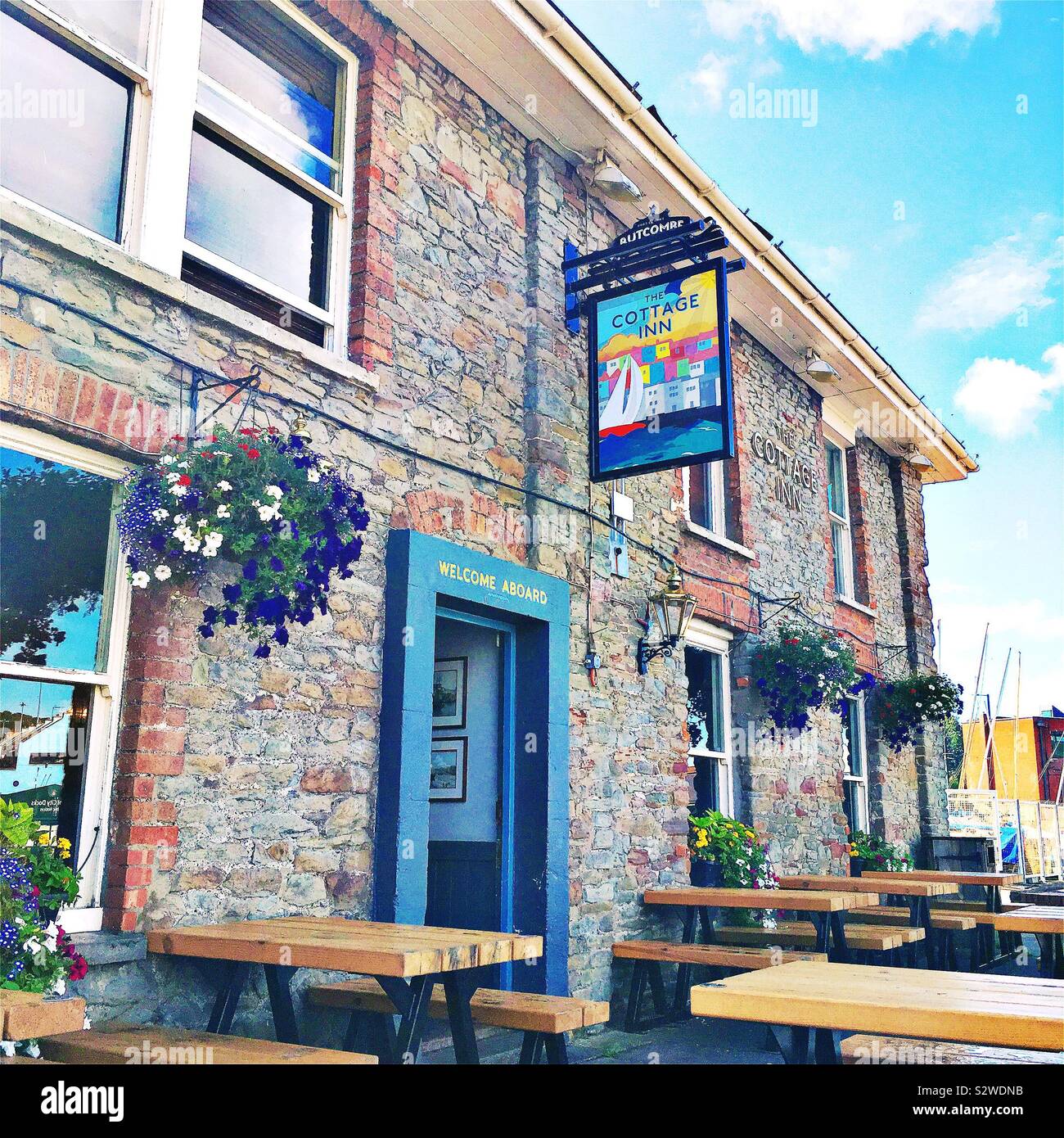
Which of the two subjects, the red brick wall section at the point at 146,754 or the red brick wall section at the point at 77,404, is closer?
the red brick wall section at the point at 77,404

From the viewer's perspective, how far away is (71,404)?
3775 mm

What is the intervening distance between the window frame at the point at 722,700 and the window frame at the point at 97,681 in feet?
15.4

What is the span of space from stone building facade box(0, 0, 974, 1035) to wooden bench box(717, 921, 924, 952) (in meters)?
0.51

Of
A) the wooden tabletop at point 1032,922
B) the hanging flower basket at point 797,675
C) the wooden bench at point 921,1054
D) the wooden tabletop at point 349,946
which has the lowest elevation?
the wooden bench at point 921,1054

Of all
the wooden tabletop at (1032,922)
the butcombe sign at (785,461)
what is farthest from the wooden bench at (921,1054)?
the butcombe sign at (785,461)

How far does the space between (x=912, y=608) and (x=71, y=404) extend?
10625 millimetres

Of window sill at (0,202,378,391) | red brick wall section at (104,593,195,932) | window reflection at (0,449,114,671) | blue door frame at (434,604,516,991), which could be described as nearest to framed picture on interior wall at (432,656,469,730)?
blue door frame at (434,604,516,991)

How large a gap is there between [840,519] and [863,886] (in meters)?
4.89

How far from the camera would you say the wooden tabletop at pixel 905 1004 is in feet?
8.43

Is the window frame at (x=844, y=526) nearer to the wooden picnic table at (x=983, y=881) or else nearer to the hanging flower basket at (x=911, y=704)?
the hanging flower basket at (x=911, y=704)

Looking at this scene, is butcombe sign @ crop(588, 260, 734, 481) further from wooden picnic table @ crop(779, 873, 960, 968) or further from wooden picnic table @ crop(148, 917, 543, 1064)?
wooden picnic table @ crop(779, 873, 960, 968)

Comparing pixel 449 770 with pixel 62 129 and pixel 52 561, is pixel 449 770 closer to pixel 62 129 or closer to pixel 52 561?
pixel 52 561

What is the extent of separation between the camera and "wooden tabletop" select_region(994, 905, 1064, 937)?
6.61 meters

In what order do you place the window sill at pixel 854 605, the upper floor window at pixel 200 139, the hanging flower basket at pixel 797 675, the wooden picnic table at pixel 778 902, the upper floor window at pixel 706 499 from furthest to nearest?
the window sill at pixel 854 605
the upper floor window at pixel 706 499
the hanging flower basket at pixel 797 675
the wooden picnic table at pixel 778 902
the upper floor window at pixel 200 139
